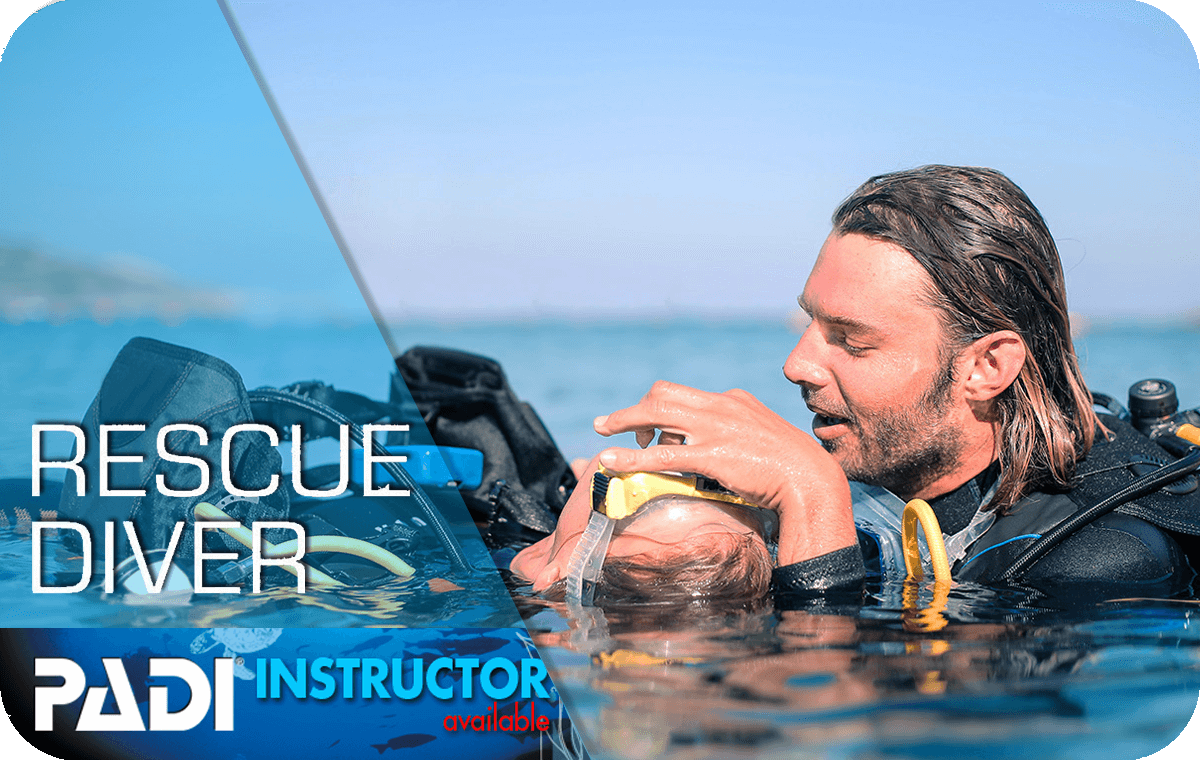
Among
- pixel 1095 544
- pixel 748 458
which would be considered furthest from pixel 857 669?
pixel 1095 544

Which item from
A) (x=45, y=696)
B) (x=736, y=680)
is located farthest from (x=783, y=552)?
(x=45, y=696)

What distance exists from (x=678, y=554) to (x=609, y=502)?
260 millimetres

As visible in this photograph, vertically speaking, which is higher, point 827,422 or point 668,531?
point 827,422

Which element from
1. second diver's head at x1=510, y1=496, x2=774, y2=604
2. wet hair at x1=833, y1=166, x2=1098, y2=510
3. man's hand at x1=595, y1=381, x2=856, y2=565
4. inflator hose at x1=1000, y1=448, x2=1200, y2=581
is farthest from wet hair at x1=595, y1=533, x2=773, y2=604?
wet hair at x1=833, y1=166, x2=1098, y2=510

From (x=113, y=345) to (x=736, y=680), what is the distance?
2.22 m

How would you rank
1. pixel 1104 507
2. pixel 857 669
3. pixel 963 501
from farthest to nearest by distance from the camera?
pixel 963 501 < pixel 1104 507 < pixel 857 669

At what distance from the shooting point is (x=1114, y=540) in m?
2.61

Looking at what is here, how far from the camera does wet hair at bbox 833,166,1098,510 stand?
110 inches

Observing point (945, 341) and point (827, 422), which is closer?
point (945, 341)

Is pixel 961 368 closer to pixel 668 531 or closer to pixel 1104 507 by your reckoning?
pixel 1104 507

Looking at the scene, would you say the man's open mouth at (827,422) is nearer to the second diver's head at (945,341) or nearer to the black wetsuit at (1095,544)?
the second diver's head at (945,341)

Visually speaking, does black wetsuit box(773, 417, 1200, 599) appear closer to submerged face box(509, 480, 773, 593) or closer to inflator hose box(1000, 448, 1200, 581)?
inflator hose box(1000, 448, 1200, 581)

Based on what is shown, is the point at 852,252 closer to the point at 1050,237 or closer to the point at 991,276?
the point at 991,276

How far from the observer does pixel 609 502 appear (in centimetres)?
227
